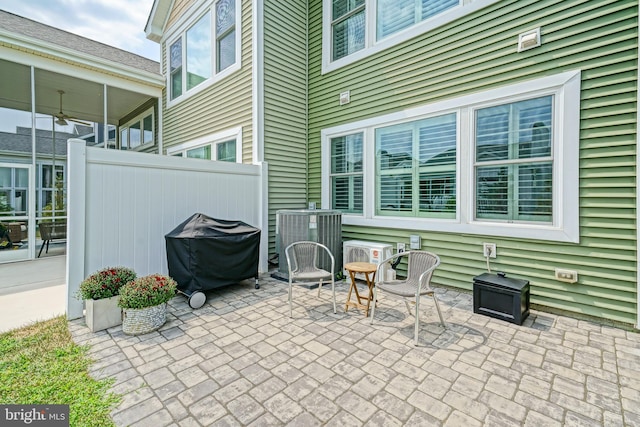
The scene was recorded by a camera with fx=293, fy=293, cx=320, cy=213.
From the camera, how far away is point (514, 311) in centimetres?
325

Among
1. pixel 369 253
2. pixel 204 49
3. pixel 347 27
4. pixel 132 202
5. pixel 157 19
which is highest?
pixel 157 19

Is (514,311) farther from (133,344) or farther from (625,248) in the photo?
(133,344)

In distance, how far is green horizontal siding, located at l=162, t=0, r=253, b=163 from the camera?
5695 mm

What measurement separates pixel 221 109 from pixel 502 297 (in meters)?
6.10

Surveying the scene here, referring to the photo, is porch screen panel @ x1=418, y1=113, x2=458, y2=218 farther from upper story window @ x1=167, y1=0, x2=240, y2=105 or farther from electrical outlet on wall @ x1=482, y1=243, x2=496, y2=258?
upper story window @ x1=167, y1=0, x2=240, y2=105

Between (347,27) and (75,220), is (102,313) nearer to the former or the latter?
(75,220)

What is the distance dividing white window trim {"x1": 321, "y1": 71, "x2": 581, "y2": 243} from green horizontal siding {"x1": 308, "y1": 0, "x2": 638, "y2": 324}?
0.09m

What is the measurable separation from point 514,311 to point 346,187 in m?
3.38

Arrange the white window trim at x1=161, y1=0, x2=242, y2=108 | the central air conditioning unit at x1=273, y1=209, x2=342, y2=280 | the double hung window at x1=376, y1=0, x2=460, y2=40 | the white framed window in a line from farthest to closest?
the white framed window < the white window trim at x1=161, y1=0, x2=242, y2=108 < the central air conditioning unit at x1=273, y1=209, x2=342, y2=280 < the double hung window at x1=376, y1=0, x2=460, y2=40

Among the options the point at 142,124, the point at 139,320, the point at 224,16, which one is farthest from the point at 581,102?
the point at 142,124

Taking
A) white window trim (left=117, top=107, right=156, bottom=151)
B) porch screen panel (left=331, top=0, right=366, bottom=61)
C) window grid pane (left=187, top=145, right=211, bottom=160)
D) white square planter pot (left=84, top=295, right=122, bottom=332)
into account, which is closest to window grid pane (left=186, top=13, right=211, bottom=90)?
window grid pane (left=187, top=145, right=211, bottom=160)

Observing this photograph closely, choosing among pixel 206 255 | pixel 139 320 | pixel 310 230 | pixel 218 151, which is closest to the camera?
pixel 139 320

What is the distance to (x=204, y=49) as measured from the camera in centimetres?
686

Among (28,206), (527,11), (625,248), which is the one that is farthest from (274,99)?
(28,206)
